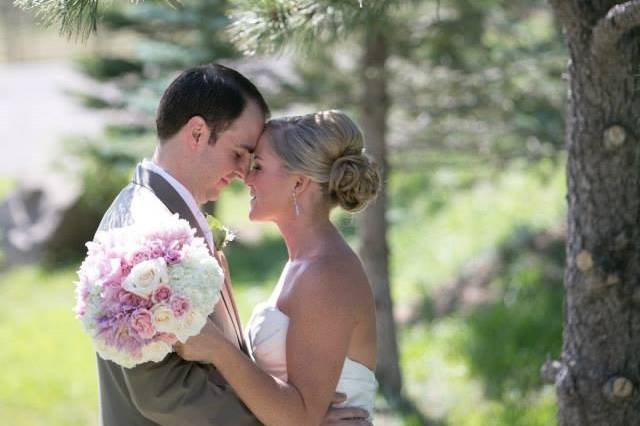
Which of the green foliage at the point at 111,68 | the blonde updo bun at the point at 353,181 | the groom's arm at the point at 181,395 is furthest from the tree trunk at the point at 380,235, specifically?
the groom's arm at the point at 181,395

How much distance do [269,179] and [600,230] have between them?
122 centimetres

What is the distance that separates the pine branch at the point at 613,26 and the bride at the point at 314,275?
84 centimetres

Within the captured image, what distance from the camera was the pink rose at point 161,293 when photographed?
2332mm

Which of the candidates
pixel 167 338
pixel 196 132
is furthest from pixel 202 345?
pixel 196 132

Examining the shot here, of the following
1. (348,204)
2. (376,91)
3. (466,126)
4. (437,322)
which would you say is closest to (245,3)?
(348,204)

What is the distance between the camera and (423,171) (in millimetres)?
8188

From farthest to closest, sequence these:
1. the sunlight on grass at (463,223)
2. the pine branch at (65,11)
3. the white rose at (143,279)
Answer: the sunlight on grass at (463,223) < the pine branch at (65,11) < the white rose at (143,279)

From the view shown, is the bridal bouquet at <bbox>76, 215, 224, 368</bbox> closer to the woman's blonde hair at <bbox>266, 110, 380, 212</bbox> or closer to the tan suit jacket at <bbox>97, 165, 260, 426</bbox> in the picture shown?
the tan suit jacket at <bbox>97, 165, 260, 426</bbox>

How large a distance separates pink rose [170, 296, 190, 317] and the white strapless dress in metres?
0.56

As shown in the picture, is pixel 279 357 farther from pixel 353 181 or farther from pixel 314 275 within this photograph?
pixel 353 181

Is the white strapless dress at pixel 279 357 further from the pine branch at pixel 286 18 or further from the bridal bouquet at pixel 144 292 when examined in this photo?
the pine branch at pixel 286 18

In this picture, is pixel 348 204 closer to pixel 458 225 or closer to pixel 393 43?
pixel 393 43

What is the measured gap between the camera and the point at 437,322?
8016 mm

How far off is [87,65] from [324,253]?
613cm
